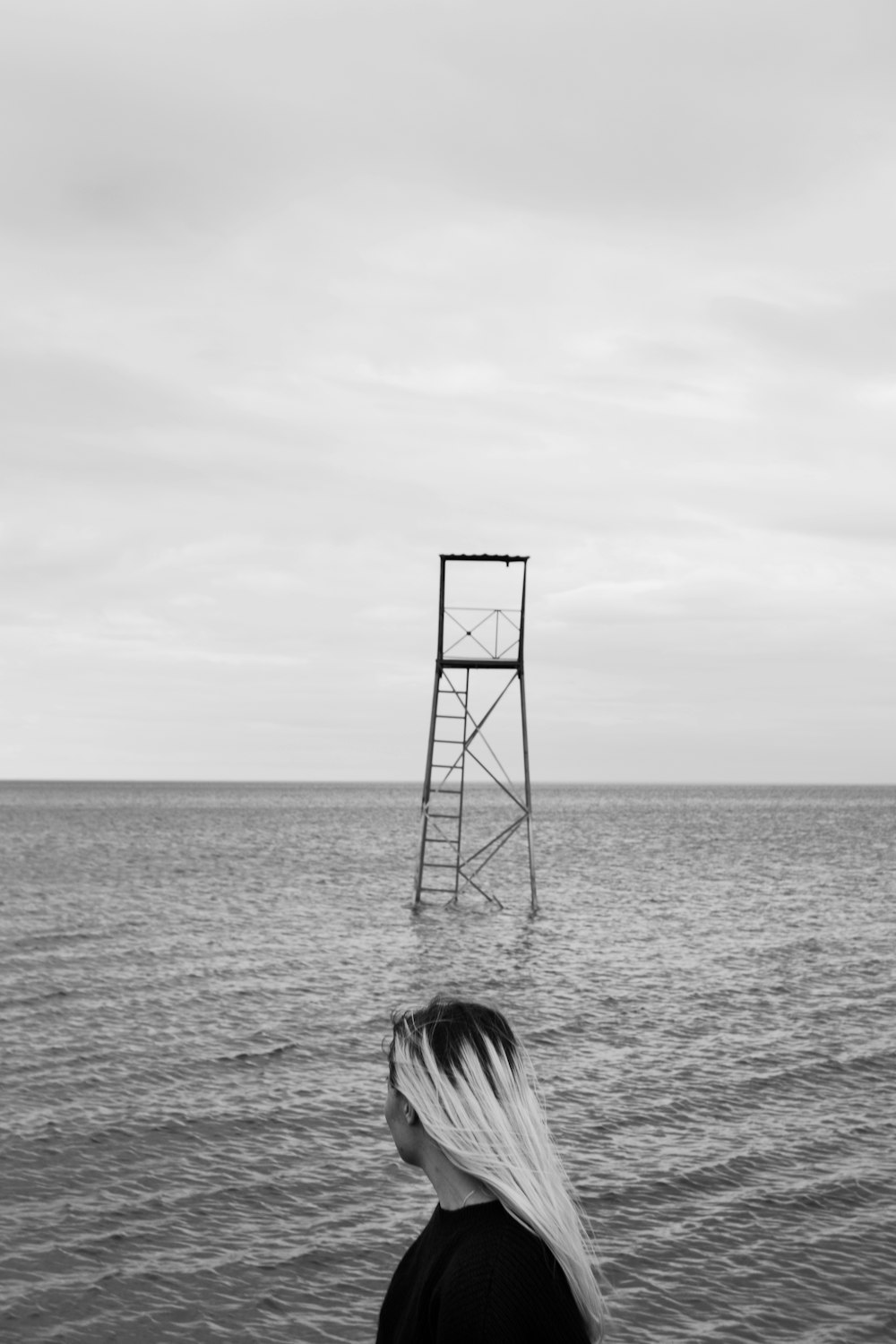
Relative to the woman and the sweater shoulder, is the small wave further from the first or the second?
the sweater shoulder

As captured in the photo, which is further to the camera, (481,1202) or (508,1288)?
(481,1202)

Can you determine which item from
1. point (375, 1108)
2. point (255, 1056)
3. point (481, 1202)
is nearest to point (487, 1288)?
point (481, 1202)

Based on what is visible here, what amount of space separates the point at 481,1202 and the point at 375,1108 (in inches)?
539

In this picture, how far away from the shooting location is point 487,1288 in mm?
2572

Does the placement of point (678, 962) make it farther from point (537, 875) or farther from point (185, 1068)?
point (537, 875)

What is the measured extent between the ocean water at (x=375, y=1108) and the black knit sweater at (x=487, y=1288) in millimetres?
8040

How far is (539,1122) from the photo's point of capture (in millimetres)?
2770

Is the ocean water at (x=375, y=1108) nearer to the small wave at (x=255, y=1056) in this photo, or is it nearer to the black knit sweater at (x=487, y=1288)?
the small wave at (x=255, y=1056)

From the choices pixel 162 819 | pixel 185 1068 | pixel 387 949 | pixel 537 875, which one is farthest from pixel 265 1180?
pixel 162 819

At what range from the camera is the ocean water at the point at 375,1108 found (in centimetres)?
A: 1052

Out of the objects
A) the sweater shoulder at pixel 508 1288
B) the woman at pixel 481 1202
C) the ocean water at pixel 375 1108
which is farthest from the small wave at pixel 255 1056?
the sweater shoulder at pixel 508 1288

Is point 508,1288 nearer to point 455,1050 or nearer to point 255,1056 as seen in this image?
point 455,1050

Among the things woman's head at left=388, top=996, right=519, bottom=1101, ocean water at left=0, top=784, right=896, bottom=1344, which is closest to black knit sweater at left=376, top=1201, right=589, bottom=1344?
woman's head at left=388, top=996, right=519, bottom=1101

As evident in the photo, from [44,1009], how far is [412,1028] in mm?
20352
